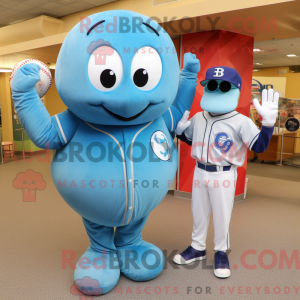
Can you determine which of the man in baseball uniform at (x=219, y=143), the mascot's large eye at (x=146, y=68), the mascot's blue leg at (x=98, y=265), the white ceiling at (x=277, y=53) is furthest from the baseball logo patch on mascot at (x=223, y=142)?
the white ceiling at (x=277, y=53)

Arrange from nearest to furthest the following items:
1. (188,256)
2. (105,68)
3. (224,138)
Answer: (105,68) → (224,138) → (188,256)

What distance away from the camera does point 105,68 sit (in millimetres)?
1678

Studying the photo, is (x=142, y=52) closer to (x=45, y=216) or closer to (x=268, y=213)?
(x=45, y=216)

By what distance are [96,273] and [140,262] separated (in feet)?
1.10

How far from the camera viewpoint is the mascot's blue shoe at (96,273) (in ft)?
6.82

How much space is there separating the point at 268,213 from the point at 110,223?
251cm

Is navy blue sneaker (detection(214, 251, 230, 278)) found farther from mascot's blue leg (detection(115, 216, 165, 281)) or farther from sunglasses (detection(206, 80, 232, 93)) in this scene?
sunglasses (detection(206, 80, 232, 93))

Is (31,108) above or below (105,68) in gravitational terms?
below

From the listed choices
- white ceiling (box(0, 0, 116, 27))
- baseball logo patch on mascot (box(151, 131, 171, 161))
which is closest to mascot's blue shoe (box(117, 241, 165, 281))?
baseball logo patch on mascot (box(151, 131, 171, 161))

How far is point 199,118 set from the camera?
2.39m

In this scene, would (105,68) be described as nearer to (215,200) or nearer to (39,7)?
(215,200)

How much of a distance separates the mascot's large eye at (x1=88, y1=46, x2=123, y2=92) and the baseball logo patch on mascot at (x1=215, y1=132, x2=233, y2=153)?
92cm

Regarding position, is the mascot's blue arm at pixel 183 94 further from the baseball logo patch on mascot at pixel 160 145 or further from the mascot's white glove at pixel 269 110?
the mascot's white glove at pixel 269 110

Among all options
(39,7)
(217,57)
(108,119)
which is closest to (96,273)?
(108,119)
